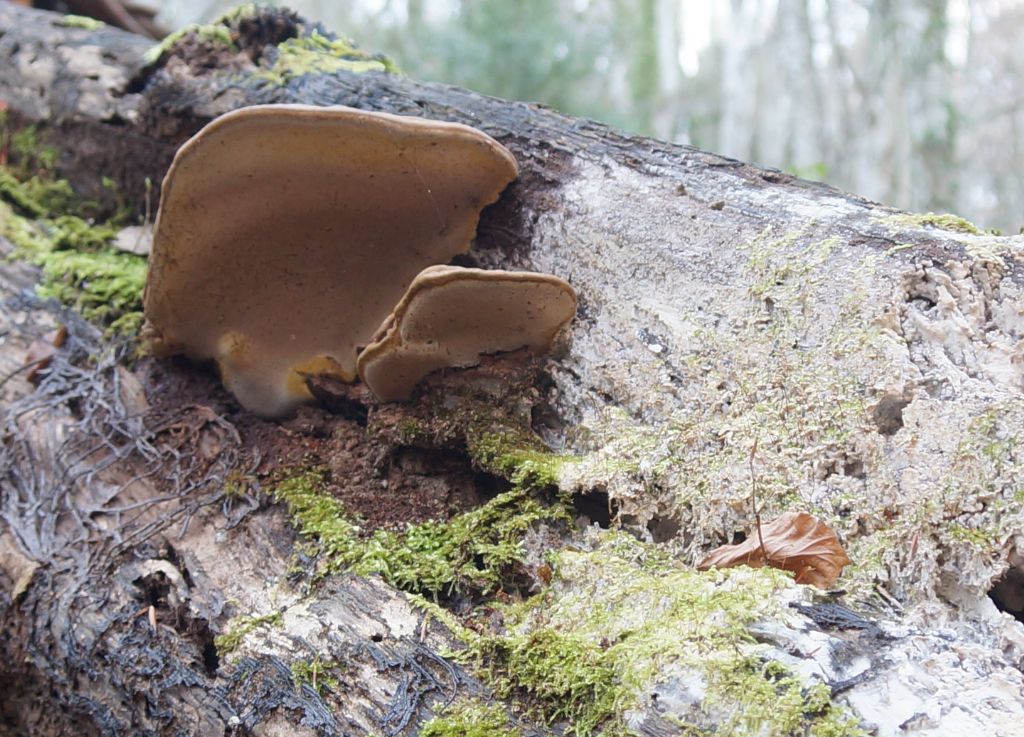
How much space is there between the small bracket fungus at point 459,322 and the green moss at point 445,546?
16.6 inches

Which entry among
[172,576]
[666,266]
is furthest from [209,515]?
[666,266]

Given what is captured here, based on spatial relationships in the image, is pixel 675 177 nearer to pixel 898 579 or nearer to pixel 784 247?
pixel 784 247

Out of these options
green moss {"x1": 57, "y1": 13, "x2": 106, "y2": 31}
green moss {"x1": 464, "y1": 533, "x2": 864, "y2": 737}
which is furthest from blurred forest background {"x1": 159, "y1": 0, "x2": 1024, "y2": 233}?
green moss {"x1": 464, "y1": 533, "x2": 864, "y2": 737}

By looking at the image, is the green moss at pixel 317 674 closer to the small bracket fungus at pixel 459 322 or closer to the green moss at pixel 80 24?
the small bracket fungus at pixel 459 322

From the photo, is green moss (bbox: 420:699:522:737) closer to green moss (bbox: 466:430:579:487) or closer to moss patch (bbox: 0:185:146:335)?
green moss (bbox: 466:430:579:487)

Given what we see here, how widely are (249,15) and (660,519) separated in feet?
8.09

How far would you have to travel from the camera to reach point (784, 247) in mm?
2225

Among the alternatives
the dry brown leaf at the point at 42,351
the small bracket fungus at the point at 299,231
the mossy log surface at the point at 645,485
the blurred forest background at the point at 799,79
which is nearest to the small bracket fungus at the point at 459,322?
the mossy log surface at the point at 645,485

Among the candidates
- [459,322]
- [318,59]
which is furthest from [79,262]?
[459,322]

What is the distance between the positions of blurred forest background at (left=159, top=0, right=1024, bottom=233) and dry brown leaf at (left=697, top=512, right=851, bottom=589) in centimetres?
791

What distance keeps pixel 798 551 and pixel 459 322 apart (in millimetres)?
1007

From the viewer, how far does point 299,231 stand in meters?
2.54

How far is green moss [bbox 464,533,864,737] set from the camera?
5.01ft

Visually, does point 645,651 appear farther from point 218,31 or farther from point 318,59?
point 218,31
